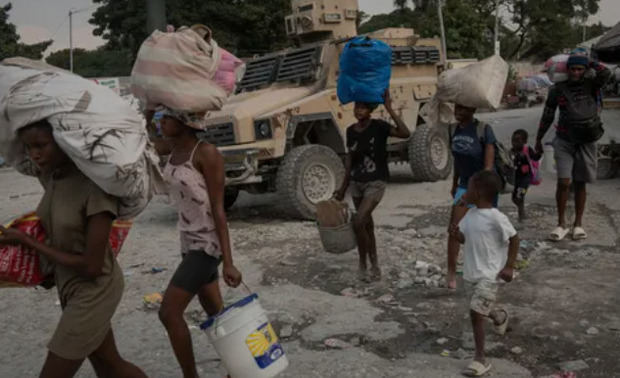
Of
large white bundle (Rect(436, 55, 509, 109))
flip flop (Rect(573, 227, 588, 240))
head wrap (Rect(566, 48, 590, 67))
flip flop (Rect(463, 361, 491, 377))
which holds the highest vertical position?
head wrap (Rect(566, 48, 590, 67))

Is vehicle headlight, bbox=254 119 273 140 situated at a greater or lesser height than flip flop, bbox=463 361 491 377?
greater

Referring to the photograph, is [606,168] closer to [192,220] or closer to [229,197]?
[229,197]

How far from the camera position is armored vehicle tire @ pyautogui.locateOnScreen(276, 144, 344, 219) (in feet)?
25.5

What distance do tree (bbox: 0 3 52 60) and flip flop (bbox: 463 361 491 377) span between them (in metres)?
26.3

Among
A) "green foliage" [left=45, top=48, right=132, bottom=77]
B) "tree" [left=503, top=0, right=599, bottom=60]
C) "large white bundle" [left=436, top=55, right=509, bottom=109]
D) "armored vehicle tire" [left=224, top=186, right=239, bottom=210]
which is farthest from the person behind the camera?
"tree" [left=503, top=0, right=599, bottom=60]

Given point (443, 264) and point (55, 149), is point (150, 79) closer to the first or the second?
point (55, 149)

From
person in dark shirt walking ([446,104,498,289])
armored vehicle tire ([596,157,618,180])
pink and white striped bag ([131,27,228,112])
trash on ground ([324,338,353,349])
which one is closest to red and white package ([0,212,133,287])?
pink and white striped bag ([131,27,228,112])

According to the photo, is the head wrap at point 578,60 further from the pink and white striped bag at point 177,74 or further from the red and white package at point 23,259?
the red and white package at point 23,259

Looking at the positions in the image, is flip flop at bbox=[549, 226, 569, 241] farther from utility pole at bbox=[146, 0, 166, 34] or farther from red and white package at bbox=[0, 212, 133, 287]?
utility pole at bbox=[146, 0, 166, 34]

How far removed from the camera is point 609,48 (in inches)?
463

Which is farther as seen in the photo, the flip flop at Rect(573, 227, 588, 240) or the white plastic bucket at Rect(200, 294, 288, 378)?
the flip flop at Rect(573, 227, 588, 240)

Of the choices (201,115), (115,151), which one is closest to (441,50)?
(201,115)

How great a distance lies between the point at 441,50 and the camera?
10.9 metres

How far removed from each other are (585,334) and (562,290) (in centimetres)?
84
